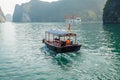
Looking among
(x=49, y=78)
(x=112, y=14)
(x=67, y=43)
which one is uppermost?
(x=112, y=14)

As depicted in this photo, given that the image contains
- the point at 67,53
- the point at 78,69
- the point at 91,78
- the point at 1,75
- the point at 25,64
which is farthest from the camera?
the point at 67,53

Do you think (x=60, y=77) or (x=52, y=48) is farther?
(x=52, y=48)

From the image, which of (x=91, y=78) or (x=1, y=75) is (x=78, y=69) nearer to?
(x=91, y=78)

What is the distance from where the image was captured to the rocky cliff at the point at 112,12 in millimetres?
179500

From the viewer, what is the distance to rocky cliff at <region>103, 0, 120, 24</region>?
179500mm

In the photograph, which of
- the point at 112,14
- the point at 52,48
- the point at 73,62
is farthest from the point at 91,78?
the point at 112,14

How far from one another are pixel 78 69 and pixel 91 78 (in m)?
4.82

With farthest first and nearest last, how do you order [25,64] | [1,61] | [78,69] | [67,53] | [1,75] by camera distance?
[67,53]
[1,61]
[25,64]
[78,69]
[1,75]

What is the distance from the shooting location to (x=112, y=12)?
185 meters

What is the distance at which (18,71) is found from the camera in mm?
35156

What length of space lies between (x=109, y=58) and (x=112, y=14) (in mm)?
146178

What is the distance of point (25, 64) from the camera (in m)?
39.6

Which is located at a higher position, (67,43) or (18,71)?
(67,43)

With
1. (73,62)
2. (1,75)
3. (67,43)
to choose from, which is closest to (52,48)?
(67,43)
